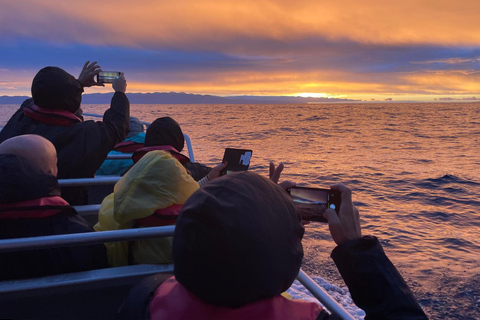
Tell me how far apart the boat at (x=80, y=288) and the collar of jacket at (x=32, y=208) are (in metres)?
0.20

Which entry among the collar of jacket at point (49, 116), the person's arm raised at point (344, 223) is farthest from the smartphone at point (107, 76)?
the person's arm raised at point (344, 223)

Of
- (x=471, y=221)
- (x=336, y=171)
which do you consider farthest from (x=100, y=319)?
(x=336, y=171)

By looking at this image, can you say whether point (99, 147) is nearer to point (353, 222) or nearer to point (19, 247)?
point (19, 247)

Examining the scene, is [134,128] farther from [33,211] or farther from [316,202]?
[316,202]

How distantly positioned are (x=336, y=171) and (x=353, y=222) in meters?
14.4

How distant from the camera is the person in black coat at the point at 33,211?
158 centimetres

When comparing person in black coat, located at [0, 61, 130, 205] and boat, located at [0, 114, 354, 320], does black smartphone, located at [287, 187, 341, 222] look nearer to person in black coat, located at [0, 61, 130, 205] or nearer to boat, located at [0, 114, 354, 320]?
boat, located at [0, 114, 354, 320]

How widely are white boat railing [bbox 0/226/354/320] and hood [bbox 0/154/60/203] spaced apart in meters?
0.21

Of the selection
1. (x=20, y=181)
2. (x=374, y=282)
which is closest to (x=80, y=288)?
(x=20, y=181)

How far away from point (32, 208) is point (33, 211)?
0.02 meters

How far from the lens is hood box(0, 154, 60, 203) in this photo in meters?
1.55

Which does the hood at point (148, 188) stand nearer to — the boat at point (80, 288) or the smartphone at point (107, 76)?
the boat at point (80, 288)

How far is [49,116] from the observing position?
2826mm

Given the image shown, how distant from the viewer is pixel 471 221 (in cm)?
860
